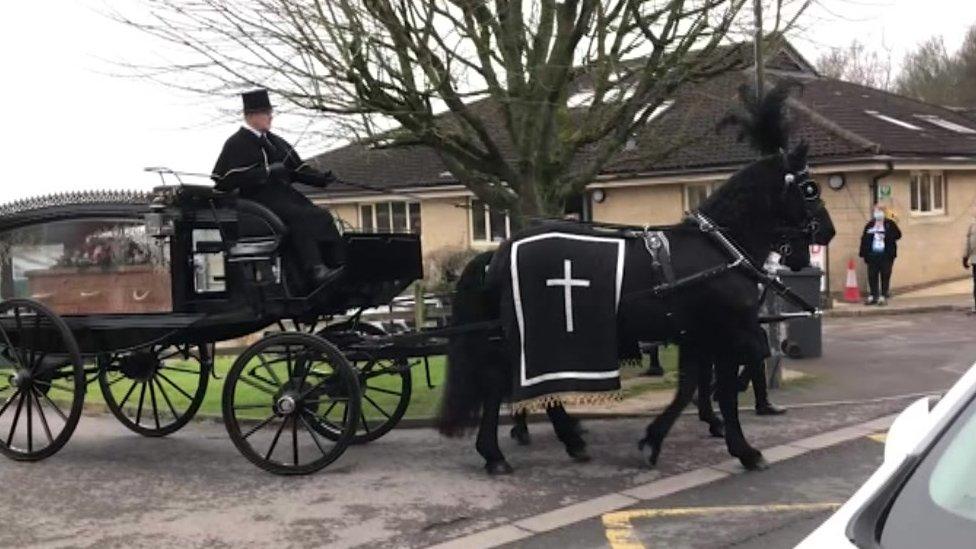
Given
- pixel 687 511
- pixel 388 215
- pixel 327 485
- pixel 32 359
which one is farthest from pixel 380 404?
pixel 388 215

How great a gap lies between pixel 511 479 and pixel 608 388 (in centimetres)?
95

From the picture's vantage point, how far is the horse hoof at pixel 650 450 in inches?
274

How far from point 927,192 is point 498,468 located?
18.3 meters

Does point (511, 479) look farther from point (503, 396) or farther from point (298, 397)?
point (298, 397)

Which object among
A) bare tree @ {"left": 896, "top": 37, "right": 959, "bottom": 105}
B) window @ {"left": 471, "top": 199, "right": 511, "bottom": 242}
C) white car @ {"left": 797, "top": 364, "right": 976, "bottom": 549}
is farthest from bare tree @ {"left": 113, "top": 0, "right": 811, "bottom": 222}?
bare tree @ {"left": 896, "top": 37, "right": 959, "bottom": 105}

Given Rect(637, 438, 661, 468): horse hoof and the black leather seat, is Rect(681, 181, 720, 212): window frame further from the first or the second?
the black leather seat

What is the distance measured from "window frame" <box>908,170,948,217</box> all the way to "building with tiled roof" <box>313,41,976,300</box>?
0.07ft

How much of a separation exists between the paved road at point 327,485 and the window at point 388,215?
18955 mm

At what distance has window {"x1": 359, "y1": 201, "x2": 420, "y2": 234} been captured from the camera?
2820cm

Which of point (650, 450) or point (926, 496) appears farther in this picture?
point (650, 450)

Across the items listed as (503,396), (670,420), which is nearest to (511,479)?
(503,396)

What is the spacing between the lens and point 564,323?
6.64m

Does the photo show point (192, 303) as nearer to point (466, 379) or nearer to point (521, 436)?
point (466, 379)

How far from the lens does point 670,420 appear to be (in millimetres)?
6945
